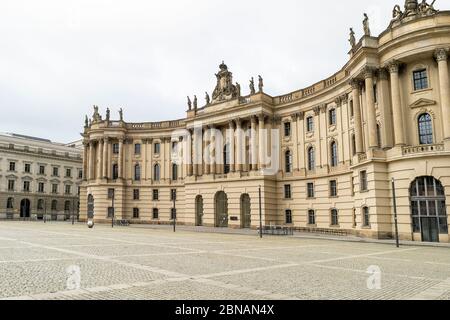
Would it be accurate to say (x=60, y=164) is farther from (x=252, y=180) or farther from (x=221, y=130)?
(x=252, y=180)

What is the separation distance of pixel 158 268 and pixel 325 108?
36.7m

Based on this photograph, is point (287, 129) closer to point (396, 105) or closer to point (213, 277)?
point (396, 105)

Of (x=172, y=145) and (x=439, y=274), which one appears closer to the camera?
(x=439, y=274)

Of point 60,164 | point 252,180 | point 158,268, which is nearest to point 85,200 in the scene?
point 60,164

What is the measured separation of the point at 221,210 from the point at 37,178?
54766mm

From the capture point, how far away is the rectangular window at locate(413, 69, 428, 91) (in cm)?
3388

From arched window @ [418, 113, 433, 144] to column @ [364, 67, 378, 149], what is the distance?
366cm

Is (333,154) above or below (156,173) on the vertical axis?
below

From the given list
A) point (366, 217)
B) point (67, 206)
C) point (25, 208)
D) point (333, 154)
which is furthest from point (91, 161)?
point (366, 217)

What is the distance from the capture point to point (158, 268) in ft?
47.7

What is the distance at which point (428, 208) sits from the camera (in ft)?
102

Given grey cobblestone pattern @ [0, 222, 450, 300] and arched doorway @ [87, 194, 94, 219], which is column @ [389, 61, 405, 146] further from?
arched doorway @ [87, 194, 94, 219]

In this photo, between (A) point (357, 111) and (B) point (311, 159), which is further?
(B) point (311, 159)
